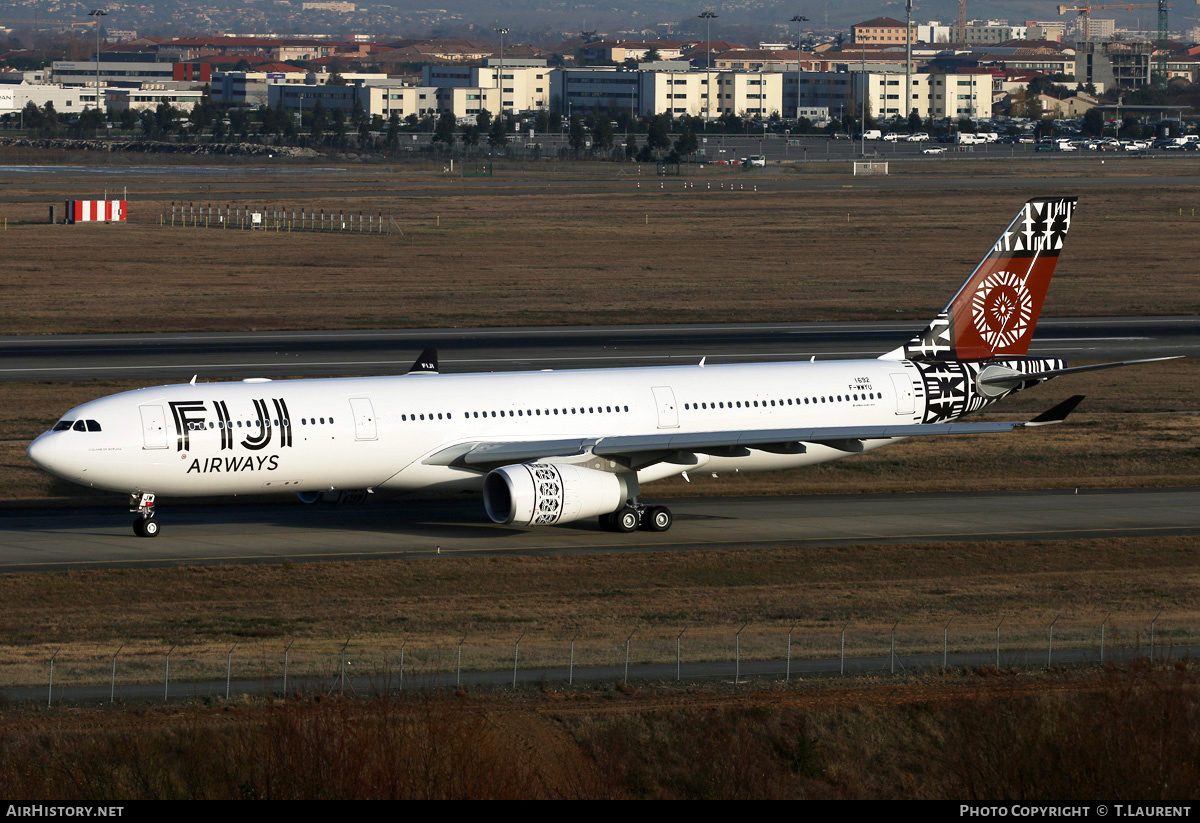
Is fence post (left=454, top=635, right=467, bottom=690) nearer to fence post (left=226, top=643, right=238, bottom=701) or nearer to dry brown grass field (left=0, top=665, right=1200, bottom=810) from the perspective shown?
dry brown grass field (left=0, top=665, right=1200, bottom=810)

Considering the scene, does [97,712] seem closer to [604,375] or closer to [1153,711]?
[1153,711]

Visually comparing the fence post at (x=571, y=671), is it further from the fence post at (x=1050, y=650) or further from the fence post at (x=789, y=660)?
the fence post at (x=1050, y=650)

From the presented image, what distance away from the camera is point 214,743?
99.9 ft

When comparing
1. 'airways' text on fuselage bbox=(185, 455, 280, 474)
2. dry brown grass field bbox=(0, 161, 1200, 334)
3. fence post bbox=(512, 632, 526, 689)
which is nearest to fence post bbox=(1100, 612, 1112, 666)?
fence post bbox=(512, 632, 526, 689)

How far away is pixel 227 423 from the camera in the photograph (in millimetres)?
47688

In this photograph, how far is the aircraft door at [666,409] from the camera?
53.2 metres

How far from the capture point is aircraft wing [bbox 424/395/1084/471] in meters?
49.8

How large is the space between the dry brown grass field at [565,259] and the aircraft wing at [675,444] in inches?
1740

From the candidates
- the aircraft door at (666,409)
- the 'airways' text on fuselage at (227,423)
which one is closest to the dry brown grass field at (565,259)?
the aircraft door at (666,409)

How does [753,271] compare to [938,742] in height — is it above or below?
above

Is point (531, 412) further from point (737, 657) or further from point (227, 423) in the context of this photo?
point (737, 657)

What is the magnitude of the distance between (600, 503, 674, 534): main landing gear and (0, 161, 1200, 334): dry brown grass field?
44697 millimetres

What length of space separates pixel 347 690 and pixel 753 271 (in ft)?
296

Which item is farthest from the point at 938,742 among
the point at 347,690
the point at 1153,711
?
the point at 347,690
